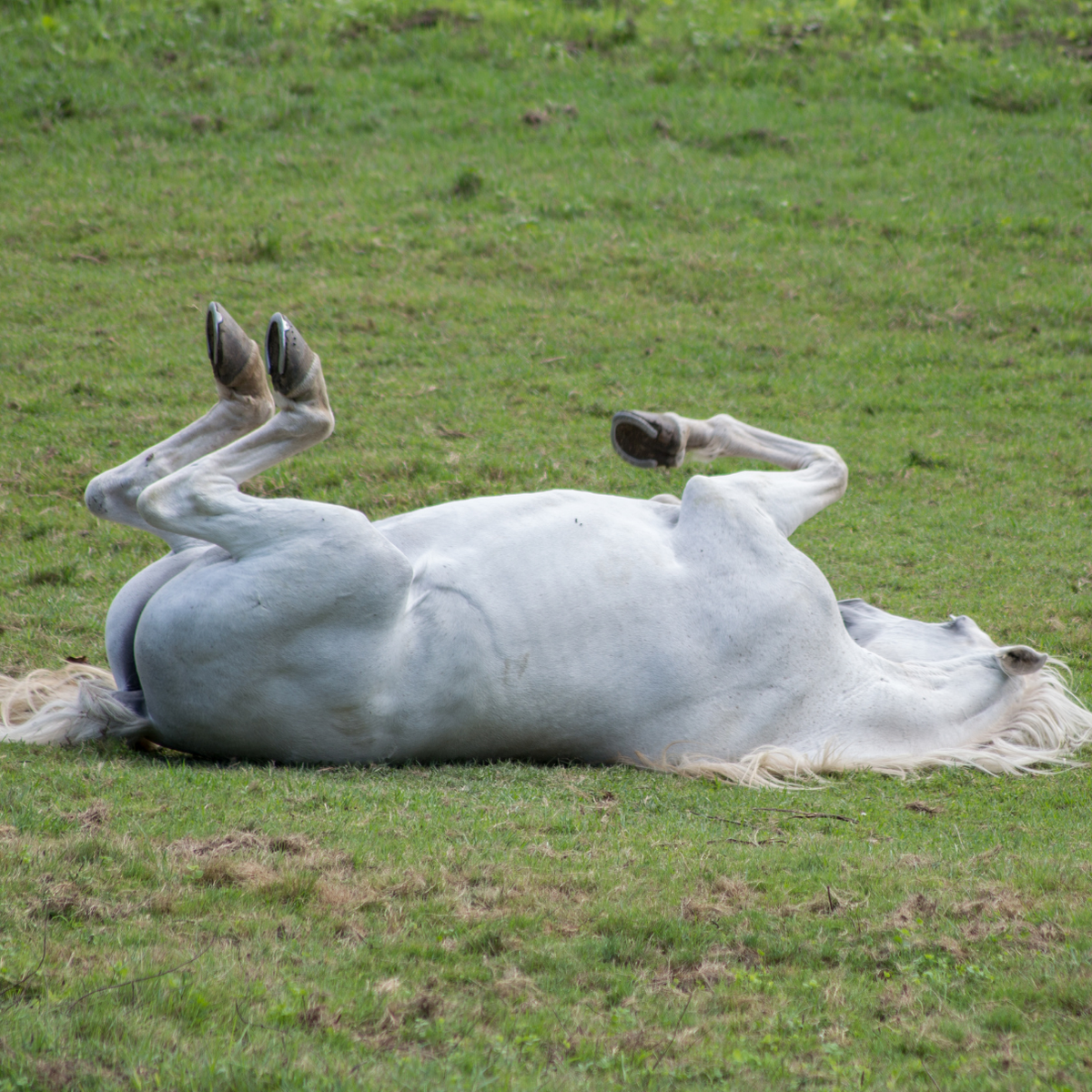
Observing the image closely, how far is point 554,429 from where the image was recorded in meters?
9.03

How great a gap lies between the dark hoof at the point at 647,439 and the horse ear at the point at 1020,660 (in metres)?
Result: 1.61

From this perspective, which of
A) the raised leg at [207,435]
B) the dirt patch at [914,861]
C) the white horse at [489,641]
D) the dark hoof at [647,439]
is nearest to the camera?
the dirt patch at [914,861]

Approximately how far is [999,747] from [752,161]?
35.5 feet

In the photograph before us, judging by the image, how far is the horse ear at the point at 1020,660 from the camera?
4.87 metres

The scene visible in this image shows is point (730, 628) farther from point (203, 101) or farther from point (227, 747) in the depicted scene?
point (203, 101)

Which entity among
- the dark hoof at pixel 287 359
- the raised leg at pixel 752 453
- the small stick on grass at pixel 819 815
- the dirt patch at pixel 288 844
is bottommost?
the small stick on grass at pixel 819 815

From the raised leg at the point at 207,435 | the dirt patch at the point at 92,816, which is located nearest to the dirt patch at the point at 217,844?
the dirt patch at the point at 92,816

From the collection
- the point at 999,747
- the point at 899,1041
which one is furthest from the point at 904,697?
the point at 899,1041

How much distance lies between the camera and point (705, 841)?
3770 mm

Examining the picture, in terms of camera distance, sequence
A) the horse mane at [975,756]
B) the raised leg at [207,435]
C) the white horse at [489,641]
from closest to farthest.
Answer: the white horse at [489,641] < the horse mane at [975,756] < the raised leg at [207,435]

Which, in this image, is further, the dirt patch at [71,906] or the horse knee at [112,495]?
the horse knee at [112,495]

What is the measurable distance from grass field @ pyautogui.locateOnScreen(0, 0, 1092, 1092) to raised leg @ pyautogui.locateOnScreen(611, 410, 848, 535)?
1.27 meters

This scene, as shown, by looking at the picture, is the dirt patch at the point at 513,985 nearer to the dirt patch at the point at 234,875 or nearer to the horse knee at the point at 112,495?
the dirt patch at the point at 234,875

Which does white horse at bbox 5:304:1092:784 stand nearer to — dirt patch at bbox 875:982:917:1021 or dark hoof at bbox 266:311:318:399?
dark hoof at bbox 266:311:318:399
